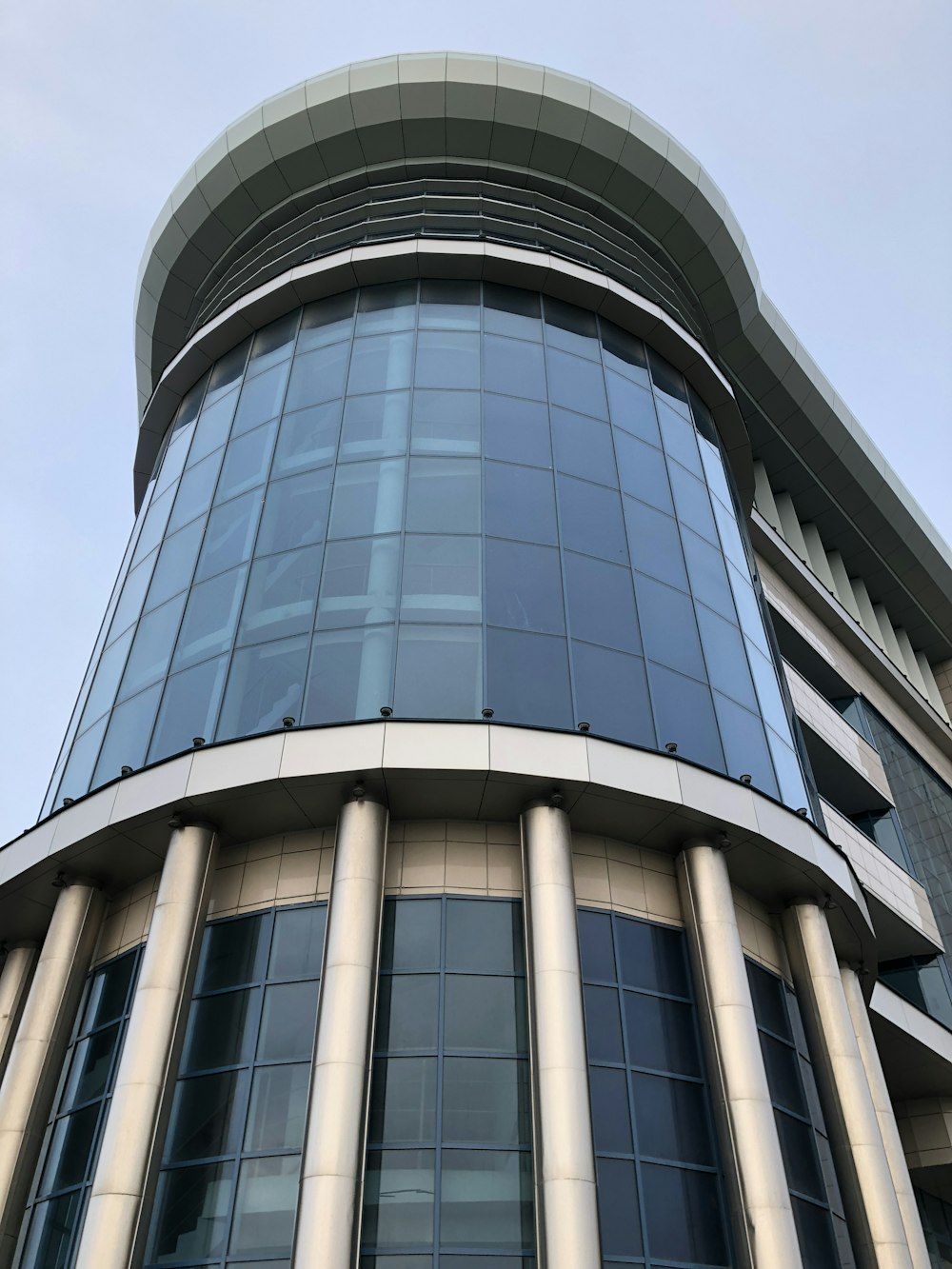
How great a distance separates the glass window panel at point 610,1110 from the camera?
13297 millimetres

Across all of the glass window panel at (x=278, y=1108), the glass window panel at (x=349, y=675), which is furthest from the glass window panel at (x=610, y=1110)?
the glass window panel at (x=349, y=675)

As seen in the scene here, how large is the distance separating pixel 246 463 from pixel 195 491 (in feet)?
4.66

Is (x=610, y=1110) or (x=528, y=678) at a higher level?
(x=528, y=678)

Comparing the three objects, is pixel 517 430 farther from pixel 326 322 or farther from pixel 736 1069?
pixel 736 1069

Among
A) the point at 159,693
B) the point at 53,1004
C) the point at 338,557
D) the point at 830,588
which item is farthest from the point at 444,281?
the point at 830,588

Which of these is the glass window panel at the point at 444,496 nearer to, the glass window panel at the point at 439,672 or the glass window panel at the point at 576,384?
the glass window panel at the point at 439,672

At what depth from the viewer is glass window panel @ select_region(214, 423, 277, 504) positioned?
2031 centimetres

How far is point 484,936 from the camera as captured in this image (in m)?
14.7

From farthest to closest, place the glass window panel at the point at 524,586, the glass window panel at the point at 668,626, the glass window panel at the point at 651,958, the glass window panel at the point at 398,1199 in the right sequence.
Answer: the glass window panel at the point at 668,626, the glass window panel at the point at 524,586, the glass window panel at the point at 651,958, the glass window panel at the point at 398,1199

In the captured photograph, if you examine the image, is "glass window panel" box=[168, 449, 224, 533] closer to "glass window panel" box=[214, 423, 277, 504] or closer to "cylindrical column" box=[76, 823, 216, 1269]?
"glass window panel" box=[214, 423, 277, 504]

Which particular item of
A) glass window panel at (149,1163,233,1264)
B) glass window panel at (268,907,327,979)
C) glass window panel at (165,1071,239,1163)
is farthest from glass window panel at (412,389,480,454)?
glass window panel at (149,1163,233,1264)

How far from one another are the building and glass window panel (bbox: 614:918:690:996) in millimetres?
59

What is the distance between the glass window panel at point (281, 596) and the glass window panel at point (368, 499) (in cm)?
76

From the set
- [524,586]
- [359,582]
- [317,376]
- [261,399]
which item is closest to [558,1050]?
[524,586]
